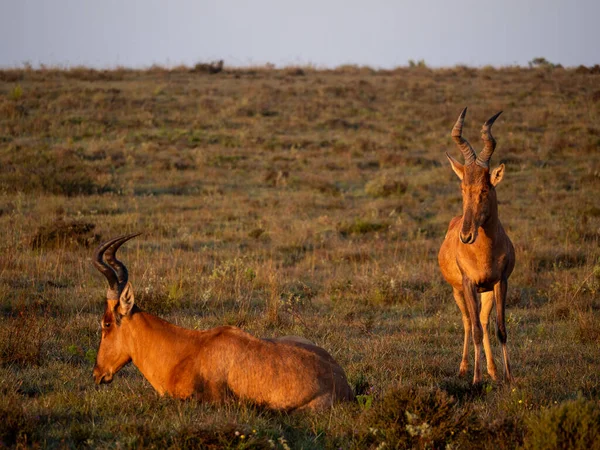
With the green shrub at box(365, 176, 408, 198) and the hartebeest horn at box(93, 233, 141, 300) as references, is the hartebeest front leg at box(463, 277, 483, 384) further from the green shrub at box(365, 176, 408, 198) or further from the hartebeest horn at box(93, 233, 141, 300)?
the green shrub at box(365, 176, 408, 198)

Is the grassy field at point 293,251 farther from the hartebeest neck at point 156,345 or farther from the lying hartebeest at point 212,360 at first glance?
the hartebeest neck at point 156,345

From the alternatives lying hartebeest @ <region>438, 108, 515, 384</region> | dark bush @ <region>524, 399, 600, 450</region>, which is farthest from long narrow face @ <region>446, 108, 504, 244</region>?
dark bush @ <region>524, 399, 600, 450</region>

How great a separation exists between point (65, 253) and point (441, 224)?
8.68 meters

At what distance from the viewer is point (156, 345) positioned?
21.6 feet

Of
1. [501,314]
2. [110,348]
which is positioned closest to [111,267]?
[110,348]

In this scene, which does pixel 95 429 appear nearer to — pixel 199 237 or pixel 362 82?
pixel 199 237

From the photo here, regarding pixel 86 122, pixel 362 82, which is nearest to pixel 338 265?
pixel 86 122

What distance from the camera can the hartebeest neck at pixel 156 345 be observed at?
6504 millimetres

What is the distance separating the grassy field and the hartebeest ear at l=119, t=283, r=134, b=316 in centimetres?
81

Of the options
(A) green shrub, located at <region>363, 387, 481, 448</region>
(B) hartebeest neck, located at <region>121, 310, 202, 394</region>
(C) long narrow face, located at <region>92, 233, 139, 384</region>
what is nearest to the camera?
(A) green shrub, located at <region>363, 387, 481, 448</region>

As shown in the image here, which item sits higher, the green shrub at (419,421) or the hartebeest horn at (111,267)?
the hartebeest horn at (111,267)

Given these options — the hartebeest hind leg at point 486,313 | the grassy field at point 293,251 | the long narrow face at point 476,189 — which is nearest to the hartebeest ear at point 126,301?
the grassy field at point 293,251

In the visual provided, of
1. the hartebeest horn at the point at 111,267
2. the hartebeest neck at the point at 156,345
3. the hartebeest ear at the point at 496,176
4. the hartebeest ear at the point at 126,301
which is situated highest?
the hartebeest ear at the point at 496,176

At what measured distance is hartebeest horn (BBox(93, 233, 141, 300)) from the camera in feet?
21.6
